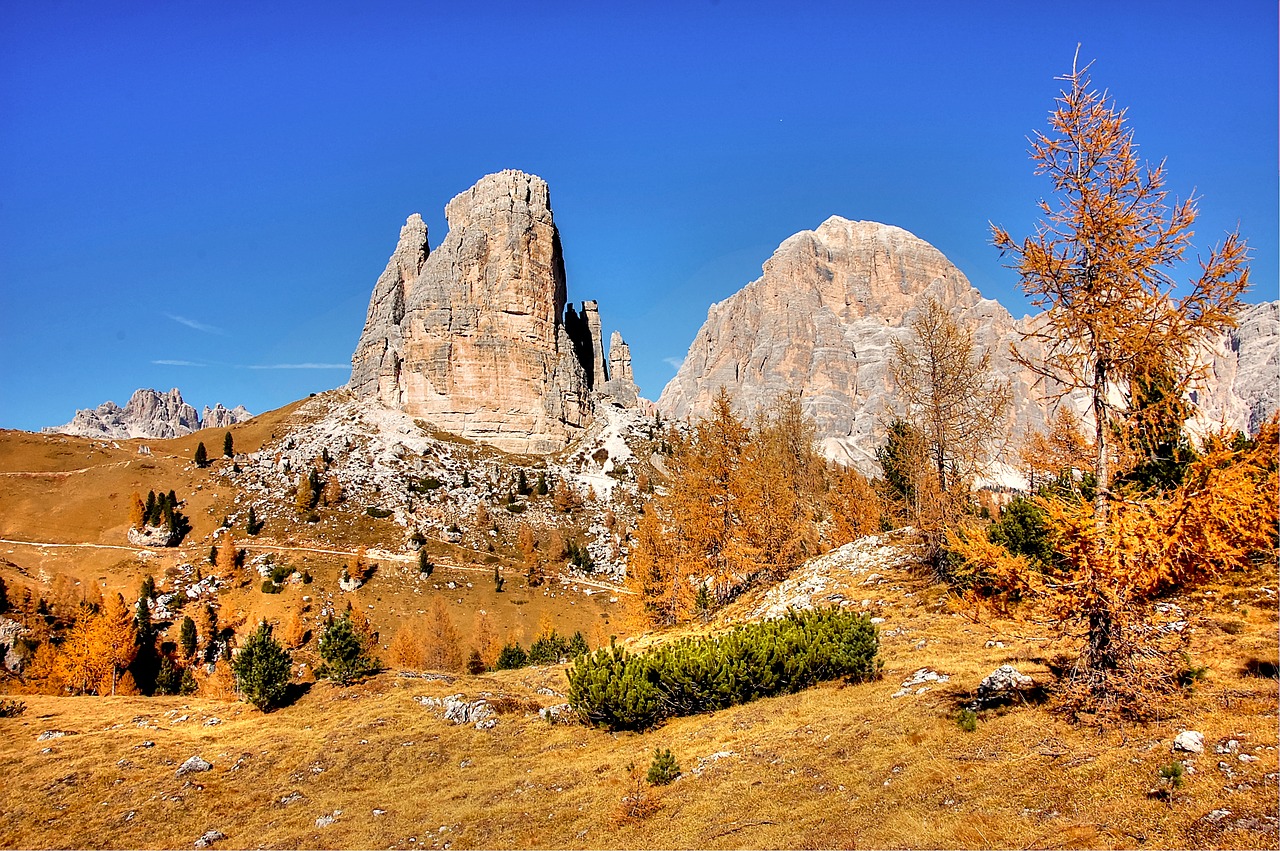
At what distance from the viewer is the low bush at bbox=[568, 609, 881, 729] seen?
18.1m

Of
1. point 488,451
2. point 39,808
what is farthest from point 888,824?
point 488,451

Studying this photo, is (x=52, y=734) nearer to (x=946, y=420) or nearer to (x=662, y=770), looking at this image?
(x=662, y=770)

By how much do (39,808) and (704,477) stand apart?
26.6 meters

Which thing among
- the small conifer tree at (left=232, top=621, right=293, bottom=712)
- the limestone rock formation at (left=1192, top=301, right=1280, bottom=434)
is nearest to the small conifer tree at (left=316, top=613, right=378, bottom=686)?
the small conifer tree at (left=232, top=621, right=293, bottom=712)

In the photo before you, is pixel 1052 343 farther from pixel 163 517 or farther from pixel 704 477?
pixel 163 517

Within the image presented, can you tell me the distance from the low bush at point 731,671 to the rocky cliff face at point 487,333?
366 ft

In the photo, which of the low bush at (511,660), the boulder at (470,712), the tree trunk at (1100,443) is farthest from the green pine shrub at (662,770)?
the low bush at (511,660)

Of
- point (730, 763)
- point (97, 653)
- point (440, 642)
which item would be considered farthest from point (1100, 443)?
point (97, 653)

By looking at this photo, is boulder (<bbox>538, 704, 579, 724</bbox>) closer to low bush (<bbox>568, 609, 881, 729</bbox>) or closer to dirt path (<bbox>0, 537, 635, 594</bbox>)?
low bush (<bbox>568, 609, 881, 729</bbox>)

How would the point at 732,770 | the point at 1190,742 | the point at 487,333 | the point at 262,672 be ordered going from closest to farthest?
the point at 1190,742, the point at 732,770, the point at 262,672, the point at 487,333

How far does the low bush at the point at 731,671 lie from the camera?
59.5 ft

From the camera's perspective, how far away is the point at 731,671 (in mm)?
18266

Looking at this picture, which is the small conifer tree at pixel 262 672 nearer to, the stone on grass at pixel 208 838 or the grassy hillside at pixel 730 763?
the grassy hillside at pixel 730 763

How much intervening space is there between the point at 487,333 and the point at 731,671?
124 metres
